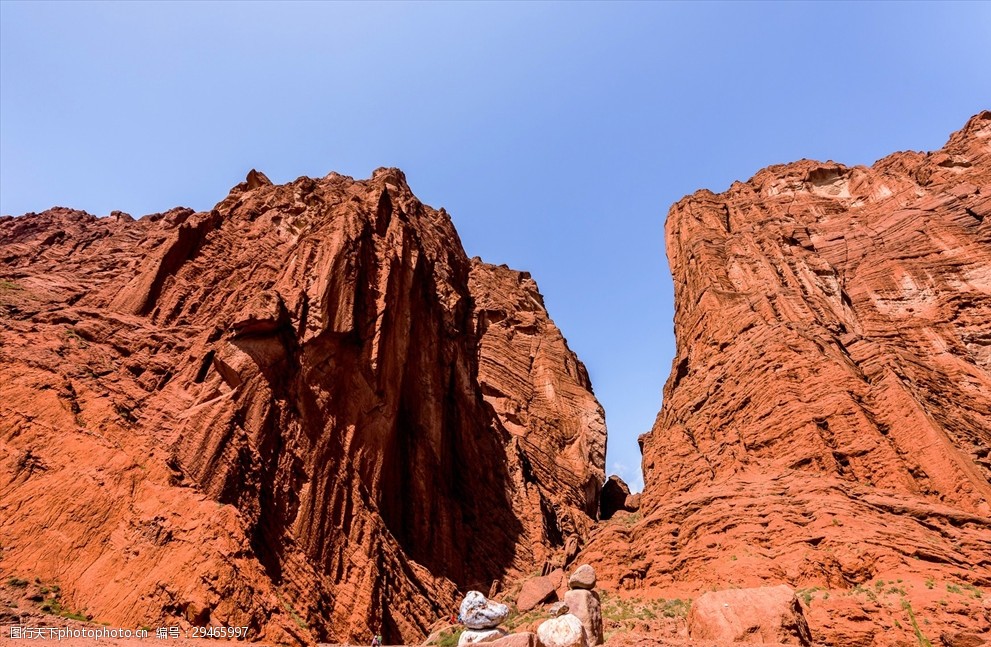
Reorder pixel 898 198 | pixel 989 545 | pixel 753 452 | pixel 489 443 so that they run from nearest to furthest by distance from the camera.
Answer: pixel 989 545, pixel 753 452, pixel 489 443, pixel 898 198

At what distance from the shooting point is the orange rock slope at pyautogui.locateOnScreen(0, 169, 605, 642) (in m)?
21.9

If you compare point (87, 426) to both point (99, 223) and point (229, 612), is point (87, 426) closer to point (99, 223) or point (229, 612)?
point (229, 612)

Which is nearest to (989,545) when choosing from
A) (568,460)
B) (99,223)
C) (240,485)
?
(240,485)

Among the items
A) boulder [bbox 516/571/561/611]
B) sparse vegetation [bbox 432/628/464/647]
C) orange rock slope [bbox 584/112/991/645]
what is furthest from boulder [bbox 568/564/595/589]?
boulder [bbox 516/571/561/611]

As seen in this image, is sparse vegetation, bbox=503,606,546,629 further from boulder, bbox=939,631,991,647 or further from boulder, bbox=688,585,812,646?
boulder, bbox=939,631,991,647

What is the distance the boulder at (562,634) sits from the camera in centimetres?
1384

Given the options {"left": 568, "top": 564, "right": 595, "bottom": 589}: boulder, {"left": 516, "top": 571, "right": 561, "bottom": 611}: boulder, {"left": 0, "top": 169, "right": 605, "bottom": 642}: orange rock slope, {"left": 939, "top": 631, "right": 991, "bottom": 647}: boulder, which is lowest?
{"left": 939, "top": 631, "right": 991, "bottom": 647}: boulder

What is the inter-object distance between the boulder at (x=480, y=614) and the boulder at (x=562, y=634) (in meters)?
1.39

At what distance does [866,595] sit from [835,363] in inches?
596

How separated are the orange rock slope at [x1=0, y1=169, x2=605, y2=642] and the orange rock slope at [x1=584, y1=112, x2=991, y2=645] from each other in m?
11.1

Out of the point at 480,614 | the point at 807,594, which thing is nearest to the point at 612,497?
the point at 807,594

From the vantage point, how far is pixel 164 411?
88.8 ft

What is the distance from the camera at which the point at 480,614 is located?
15.5 metres

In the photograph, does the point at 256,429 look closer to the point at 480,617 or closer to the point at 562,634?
the point at 480,617
